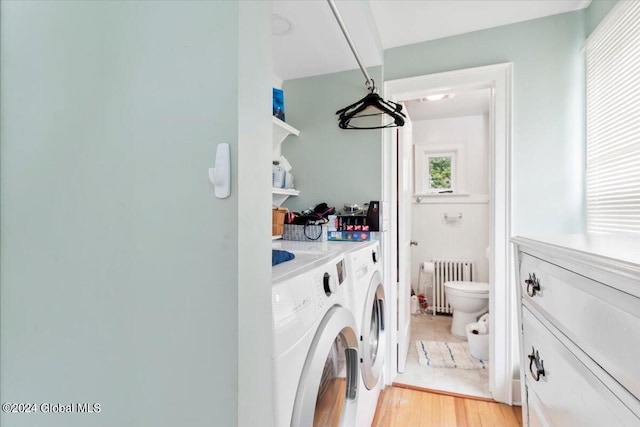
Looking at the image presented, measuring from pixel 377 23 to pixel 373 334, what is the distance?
1.85 m

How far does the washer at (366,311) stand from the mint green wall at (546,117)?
0.98m

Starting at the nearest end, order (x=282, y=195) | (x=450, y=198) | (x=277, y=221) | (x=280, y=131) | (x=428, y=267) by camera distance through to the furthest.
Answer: (x=277, y=221), (x=280, y=131), (x=282, y=195), (x=428, y=267), (x=450, y=198)

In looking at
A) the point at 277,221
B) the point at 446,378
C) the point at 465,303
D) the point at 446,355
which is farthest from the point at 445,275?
the point at 277,221

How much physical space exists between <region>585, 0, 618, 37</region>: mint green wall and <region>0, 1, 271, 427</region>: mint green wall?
191cm

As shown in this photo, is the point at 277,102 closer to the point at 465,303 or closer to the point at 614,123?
the point at 614,123

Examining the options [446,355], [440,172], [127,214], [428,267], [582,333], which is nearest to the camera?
[127,214]

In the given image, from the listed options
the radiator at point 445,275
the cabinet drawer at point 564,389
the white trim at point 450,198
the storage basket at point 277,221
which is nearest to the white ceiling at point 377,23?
the storage basket at point 277,221

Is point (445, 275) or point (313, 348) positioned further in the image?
point (445, 275)

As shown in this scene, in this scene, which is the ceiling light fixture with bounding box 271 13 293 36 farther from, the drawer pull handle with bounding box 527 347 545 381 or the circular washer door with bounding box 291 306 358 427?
the drawer pull handle with bounding box 527 347 545 381

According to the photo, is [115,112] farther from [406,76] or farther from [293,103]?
[406,76]

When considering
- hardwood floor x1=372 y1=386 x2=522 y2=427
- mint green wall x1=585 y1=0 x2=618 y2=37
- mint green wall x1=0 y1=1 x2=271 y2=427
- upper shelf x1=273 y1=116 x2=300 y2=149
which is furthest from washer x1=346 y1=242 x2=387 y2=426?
mint green wall x1=585 y1=0 x2=618 y2=37

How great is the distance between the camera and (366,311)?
4.35 feet

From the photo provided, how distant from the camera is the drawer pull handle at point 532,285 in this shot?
0.95 metres

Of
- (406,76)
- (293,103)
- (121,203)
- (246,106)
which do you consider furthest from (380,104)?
(121,203)
